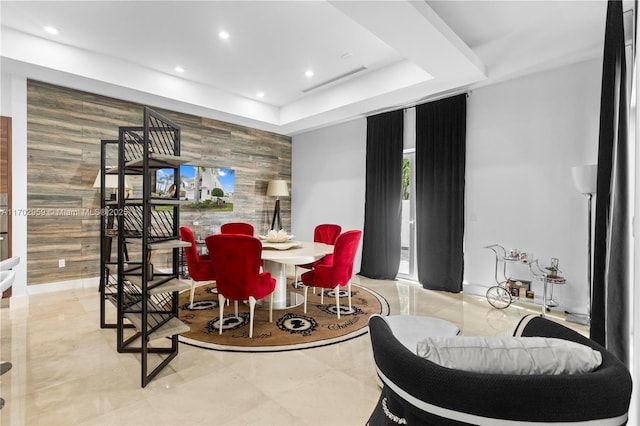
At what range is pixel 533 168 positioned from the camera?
387 centimetres

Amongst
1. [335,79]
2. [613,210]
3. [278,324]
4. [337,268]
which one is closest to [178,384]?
[278,324]

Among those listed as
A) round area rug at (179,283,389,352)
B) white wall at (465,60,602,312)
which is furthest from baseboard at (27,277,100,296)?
white wall at (465,60,602,312)

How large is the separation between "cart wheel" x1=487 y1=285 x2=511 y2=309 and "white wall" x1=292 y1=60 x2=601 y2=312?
19 cm

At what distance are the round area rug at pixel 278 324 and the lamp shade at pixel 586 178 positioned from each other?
238cm

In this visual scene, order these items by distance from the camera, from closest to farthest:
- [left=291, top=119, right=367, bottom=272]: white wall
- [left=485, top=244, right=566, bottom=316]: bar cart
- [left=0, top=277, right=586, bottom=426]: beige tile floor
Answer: [left=0, top=277, right=586, bottom=426]: beige tile floor → [left=485, top=244, right=566, bottom=316]: bar cart → [left=291, top=119, right=367, bottom=272]: white wall

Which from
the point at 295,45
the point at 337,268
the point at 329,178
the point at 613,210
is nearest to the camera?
the point at 613,210

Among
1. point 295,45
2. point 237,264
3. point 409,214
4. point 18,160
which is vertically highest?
point 295,45

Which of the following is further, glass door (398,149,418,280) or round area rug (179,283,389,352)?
glass door (398,149,418,280)

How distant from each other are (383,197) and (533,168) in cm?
212

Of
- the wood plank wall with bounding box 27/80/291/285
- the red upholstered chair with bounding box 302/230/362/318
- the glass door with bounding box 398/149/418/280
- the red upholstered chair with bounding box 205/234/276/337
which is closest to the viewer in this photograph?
the red upholstered chair with bounding box 205/234/276/337

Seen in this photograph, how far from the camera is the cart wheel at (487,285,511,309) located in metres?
3.88

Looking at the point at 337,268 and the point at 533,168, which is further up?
the point at 533,168

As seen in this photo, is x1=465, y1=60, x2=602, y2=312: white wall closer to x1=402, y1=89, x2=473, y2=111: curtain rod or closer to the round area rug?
x1=402, y1=89, x2=473, y2=111: curtain rod

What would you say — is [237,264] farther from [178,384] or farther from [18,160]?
[18,160]
